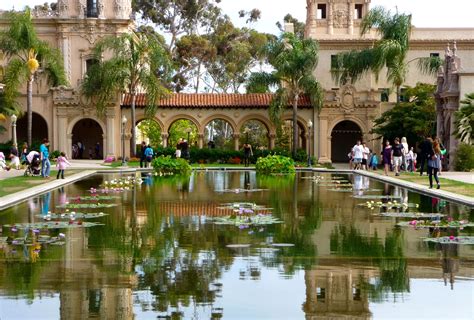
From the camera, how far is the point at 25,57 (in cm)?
5097

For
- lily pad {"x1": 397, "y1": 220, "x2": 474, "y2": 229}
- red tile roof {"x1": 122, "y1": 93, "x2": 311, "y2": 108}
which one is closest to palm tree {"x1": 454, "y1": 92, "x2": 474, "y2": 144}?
red tile roof {"x1": 122, "y1": 93, "x2": 311, "y2": 108}

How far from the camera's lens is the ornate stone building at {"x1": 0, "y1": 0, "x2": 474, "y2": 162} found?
5203 cm

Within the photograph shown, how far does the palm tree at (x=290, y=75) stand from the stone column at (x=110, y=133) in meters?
9.24

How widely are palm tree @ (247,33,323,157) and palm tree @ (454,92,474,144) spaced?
1300 cm

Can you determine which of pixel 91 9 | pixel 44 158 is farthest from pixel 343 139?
pixel 44 158

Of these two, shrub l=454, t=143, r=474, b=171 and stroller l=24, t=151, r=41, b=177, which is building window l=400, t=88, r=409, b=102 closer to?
shrub l=454, t=143, r=474, b=171

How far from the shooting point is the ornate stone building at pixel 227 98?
5203cm

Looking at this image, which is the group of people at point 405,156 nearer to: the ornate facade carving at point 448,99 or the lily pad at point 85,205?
the ornate facade carving at point 448,99

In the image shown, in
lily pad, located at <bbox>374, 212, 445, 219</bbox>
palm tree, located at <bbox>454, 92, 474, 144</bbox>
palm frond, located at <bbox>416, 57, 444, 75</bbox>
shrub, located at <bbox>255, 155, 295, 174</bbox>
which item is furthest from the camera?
palm frond, located at <bbox>416, 57, 444, 75</bbox>

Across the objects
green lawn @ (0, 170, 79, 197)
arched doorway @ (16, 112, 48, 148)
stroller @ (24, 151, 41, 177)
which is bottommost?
green lawn @ (0, 170, 79, 197)

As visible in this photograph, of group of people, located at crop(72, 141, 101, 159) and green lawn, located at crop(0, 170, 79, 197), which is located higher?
group of people, located at crop(72, 141, 101, 159)

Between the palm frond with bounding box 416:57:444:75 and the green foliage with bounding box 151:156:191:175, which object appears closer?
the green foliage with bounding box 151:156:191:175

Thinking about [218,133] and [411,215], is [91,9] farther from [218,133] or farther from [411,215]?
[411,215]

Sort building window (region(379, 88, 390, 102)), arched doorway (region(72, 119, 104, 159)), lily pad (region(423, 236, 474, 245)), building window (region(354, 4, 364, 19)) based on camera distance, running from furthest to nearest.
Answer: building window (region(354, 4, 364, 19)), arched doorway (region(72, 119, 104, 159)), building window (region(379, 88, 390, 102)), lily pad (region(423, 236, 474, 245))
